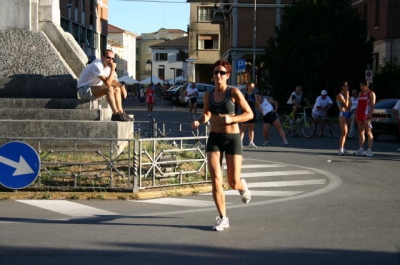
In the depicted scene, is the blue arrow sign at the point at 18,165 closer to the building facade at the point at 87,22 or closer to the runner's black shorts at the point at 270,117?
the runner's black shorts at the point at 270,117

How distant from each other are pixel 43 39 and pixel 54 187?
12.6 ft

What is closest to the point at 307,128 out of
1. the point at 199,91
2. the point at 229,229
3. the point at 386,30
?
the point at 229,229

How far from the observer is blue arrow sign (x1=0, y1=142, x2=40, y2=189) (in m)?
10.6

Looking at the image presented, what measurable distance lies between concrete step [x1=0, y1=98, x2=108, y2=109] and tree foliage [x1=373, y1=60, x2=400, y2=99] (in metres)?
25.5

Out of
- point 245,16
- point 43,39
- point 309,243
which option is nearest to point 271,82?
point 245,16

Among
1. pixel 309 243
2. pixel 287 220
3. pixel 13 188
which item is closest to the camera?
pixel 309 243

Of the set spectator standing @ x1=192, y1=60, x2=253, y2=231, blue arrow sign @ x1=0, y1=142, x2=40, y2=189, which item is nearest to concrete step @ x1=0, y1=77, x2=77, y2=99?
blue arrow sign @ x1=0, y1=142, x2=40, y2=189

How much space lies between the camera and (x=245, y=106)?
27.3 feet

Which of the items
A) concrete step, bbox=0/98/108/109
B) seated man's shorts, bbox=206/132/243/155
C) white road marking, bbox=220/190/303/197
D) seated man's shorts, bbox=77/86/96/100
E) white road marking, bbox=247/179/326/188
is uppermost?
seated man's shorts, bbox=77/86/96/100

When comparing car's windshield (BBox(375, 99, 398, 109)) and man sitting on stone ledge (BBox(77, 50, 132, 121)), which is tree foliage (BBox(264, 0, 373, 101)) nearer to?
car's windshield (BBox(375, 99, 398, 109))

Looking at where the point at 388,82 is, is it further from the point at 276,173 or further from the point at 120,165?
the point at 120,165

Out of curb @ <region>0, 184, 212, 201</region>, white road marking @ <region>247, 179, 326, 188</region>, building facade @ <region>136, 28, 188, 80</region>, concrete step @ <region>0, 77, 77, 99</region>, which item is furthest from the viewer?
building facade @ <region>136, 28, 188, 80</region>

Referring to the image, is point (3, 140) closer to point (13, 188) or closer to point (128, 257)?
point (13, 188)

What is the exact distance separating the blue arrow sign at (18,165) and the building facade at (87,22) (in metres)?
45.8
